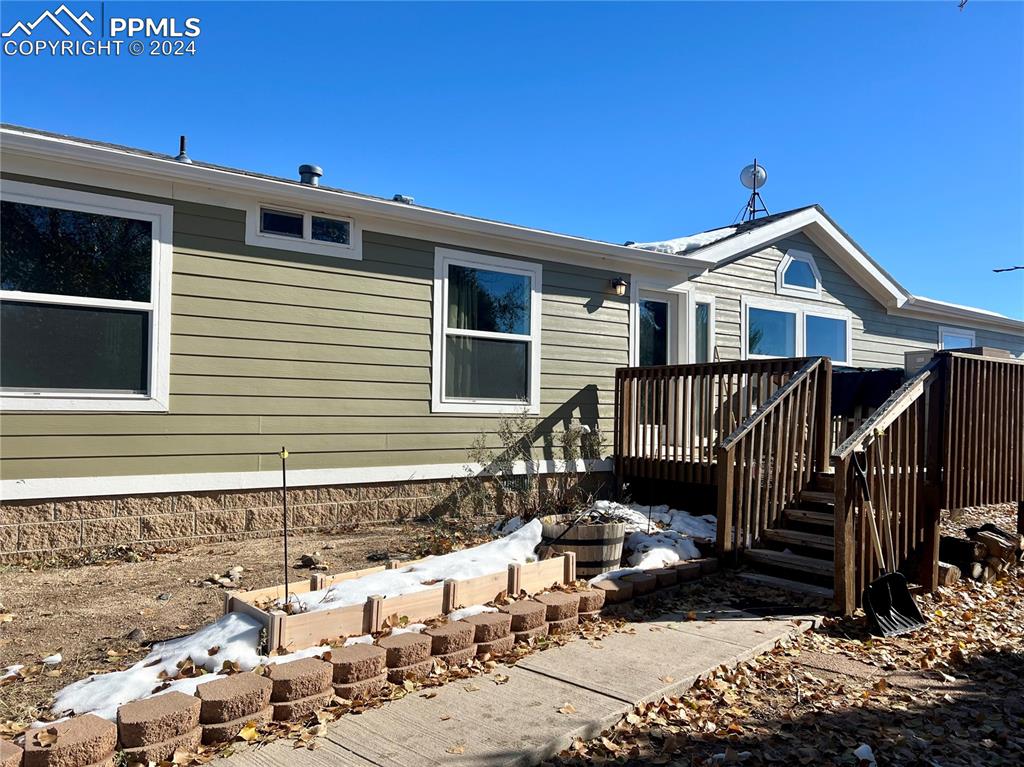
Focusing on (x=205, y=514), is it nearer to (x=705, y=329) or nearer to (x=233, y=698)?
(x=233, y=698)

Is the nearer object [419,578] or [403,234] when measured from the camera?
[419,578]

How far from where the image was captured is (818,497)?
5.75 m

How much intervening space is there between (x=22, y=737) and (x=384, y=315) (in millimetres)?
4626

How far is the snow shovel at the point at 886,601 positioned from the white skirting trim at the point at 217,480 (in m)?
3.45

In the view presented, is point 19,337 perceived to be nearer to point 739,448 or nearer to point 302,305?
point 302,305

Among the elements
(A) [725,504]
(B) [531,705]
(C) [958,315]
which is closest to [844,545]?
(A) [725,504]

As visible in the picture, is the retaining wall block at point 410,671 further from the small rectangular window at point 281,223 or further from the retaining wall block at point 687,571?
the small rectangular window at point 281,223

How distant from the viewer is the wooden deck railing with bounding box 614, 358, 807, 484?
6.40 metres

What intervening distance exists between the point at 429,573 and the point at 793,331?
8.34 m

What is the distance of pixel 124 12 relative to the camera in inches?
241

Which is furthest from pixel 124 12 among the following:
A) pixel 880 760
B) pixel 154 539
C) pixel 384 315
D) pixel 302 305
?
pixel 880 760

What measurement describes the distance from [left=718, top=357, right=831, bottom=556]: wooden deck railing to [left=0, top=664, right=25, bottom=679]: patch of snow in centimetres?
433

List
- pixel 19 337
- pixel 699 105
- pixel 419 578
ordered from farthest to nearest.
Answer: pixel 699 105
pixel 19 337
pixel 419 578

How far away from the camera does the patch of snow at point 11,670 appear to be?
296 cm
